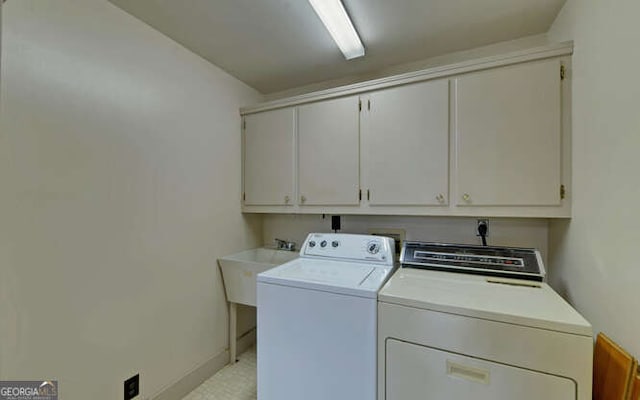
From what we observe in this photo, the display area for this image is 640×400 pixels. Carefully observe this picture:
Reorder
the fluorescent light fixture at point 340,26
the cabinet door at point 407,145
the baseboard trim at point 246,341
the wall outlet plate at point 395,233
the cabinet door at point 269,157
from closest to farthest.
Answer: the fluorescent light fixture at point 340,26 < the cabinet door at point 407,145 < the wall outlet plate at point 395,233 < the cabinet door at point 269,157 < the baseboard trim at point 246,341

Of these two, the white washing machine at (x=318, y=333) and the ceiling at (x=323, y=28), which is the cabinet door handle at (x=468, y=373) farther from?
the ceiling at (x=323, y=28)

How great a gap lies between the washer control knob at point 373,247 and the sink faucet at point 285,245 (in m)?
0.89

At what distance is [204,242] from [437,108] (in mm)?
1883

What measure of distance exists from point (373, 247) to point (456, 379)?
847 millimetres

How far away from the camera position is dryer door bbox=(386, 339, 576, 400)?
936 mm

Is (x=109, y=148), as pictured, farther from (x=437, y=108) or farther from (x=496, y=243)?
(x=496, y=243)

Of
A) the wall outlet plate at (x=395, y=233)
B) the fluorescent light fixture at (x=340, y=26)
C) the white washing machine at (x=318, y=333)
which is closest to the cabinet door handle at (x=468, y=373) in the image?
the white washing machine at (x=318, y=333)

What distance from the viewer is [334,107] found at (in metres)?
2.00

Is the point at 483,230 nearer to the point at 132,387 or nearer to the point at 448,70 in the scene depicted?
the point at 448,70

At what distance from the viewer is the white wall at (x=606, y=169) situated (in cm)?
92

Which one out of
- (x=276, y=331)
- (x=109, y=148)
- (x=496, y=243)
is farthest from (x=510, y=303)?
(x=109, y=148)

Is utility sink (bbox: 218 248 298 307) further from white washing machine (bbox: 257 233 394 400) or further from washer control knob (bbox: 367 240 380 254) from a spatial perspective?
washer control knob (bbox: 367 240 380 254)

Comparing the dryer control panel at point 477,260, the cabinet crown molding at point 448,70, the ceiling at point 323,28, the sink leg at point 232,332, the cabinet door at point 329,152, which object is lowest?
the sink leg at point 232,332

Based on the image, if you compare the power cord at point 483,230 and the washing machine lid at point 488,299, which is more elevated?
the power cord at point 483,230
